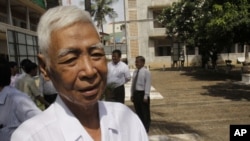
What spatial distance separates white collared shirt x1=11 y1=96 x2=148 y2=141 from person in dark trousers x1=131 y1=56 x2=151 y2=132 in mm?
5240

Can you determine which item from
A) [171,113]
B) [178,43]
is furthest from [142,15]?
[171,113]

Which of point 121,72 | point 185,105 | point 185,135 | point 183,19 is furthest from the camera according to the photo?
point 183,19

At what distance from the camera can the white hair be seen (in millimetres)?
1171

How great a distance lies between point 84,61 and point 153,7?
3198 centimetres

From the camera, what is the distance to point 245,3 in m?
10.5

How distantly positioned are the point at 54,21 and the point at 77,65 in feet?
0.60

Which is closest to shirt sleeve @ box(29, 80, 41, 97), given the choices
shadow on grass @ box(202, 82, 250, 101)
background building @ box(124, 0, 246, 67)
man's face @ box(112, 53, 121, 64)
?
man's face @ box(112, 53, 121, 64)

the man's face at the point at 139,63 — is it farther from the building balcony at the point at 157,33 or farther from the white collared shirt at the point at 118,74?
the building balcony at the point at 157,33

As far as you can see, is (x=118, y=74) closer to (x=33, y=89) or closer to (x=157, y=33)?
(x=33, y=89)

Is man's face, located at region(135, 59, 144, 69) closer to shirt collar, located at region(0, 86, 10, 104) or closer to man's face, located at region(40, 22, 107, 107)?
shirt collar, located at region(0, 86, 10, 104)

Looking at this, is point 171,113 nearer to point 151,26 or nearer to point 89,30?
point 89,30

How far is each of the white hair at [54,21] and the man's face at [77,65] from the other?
18mm

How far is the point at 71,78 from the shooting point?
3.73 ft

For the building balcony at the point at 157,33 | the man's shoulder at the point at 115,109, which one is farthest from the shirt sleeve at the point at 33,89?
the building balcony at the point at 157,33
